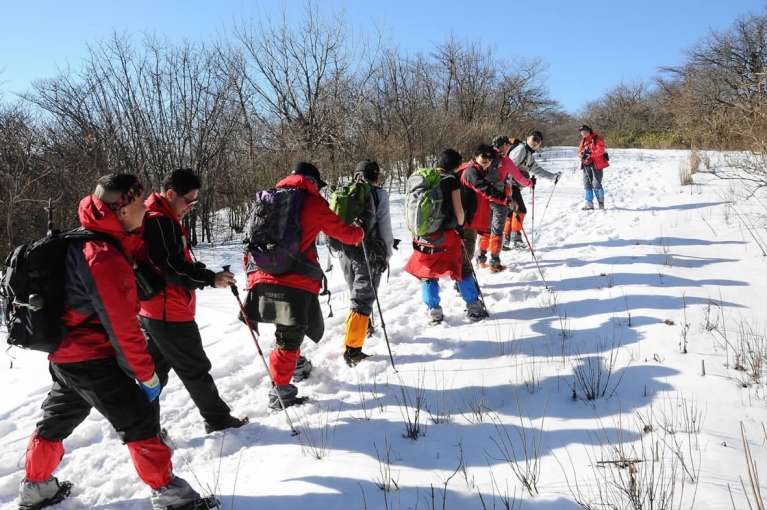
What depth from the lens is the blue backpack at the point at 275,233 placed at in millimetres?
3246

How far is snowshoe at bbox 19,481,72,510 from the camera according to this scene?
2.42m

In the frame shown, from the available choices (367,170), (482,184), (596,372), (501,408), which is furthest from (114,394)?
(482,184)

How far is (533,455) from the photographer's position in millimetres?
2580

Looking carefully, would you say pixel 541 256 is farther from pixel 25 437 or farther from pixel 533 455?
pixel 25 437

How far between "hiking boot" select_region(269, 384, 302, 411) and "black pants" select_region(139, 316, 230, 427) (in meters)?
0.38

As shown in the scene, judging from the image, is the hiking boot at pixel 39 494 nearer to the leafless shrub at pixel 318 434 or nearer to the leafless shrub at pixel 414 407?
the leafless shrub at pixel 318 434

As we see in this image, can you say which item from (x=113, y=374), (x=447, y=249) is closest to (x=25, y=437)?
(x=113, y=374)

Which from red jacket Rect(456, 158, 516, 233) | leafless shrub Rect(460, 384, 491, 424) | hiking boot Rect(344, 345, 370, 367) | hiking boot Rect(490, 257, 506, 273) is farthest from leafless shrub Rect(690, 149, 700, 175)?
hiking boot Rect(344, 345, 370, 367)

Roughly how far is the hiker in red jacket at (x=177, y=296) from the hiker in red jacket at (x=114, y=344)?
0.41 m

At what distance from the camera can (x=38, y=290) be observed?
2074 millimetres

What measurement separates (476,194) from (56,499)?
4813 millimetres

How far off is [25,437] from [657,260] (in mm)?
7309

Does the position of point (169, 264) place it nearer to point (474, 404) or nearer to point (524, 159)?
point (474, 404)

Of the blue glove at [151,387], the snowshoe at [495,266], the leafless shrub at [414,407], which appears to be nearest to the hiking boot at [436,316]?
the leafless shrub at [414,407]
